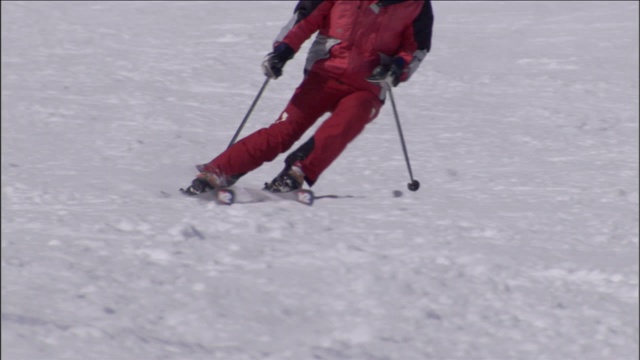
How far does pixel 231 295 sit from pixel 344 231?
1.16 m

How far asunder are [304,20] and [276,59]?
0.27 meters

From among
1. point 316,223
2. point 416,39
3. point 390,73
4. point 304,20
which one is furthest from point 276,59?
point 316,223

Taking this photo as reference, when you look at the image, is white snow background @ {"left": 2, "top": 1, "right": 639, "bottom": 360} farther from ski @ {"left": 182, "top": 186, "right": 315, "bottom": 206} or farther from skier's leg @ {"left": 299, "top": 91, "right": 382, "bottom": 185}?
skier's leg @ {"left": 299, "top": 91, "right": 382, "bottom": 185}

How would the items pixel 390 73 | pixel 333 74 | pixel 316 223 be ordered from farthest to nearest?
pixel 333 74, pixel 390 73, pixel 316 223

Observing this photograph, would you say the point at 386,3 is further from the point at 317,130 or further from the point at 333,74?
the point at 317,130

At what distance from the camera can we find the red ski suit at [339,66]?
550 centimetres

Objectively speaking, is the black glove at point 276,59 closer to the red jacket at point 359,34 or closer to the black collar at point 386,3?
the red jacket at point 359,34

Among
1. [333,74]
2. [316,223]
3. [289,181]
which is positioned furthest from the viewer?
[333,74]

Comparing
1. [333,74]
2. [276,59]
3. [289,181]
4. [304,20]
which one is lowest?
[289,181]

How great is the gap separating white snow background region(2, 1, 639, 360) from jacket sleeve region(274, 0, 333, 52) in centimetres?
87

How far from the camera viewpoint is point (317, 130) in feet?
18.4

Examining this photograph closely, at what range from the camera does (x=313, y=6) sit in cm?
565

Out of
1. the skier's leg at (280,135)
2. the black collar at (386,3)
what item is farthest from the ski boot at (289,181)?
the black collar at (386,3)

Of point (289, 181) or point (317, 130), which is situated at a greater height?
point (317, 130)
